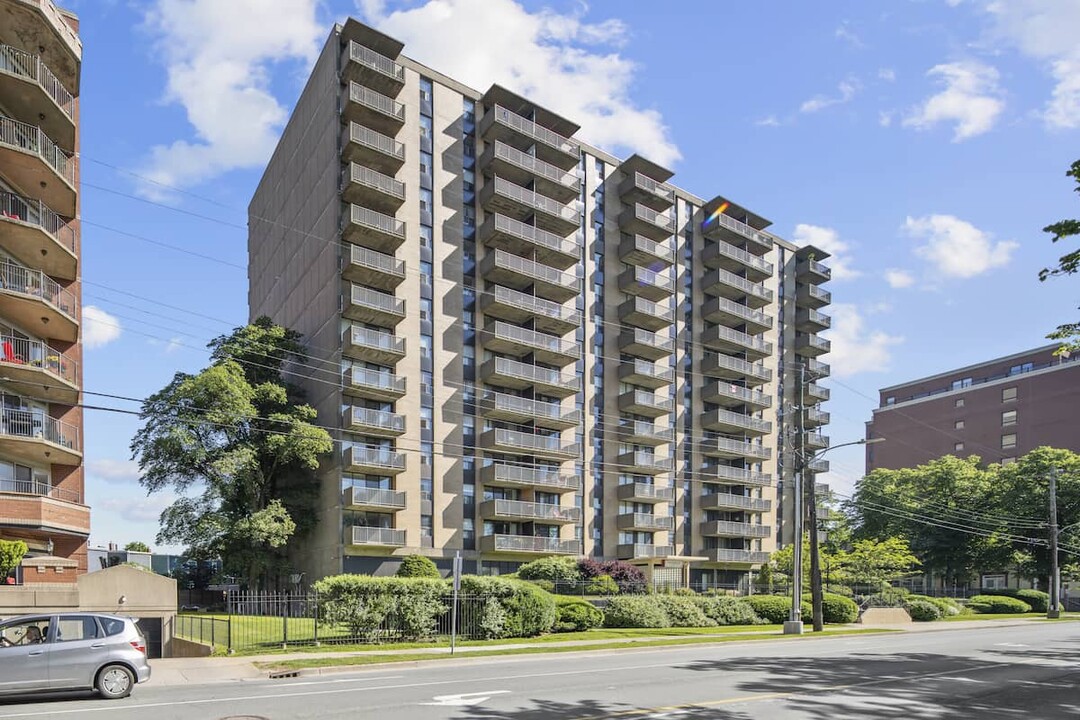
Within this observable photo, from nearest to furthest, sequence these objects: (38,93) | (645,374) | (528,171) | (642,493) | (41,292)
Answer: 1. (38,93)
2. (41,292)
3. (528,171)
4. (642,493)
5. (645,374)

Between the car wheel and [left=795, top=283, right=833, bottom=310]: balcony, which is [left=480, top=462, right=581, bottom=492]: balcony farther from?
the car wheel

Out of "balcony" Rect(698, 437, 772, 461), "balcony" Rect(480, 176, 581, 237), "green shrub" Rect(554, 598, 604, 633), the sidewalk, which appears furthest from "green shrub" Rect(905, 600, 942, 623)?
"balcony" Rect(480, 176, 581, 237)

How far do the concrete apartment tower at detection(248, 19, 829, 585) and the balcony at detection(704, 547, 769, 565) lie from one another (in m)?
0.28

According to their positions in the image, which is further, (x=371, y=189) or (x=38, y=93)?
(x=371, y=189)

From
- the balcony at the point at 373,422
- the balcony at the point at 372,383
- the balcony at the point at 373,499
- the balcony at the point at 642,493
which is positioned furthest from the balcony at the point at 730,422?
the balcony at the point at 373,499

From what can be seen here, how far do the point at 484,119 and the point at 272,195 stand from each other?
21.7 metres

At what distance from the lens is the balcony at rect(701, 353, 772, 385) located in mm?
72875

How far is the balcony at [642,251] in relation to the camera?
67125 millimetres

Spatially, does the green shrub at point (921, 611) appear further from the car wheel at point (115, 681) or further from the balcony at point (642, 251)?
the car wheel at point (115, 681)

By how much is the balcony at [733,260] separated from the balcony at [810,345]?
337 inches

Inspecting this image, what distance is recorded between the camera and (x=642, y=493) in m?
64.7

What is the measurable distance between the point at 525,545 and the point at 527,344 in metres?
13.8

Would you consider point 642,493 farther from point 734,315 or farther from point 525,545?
point 734,315

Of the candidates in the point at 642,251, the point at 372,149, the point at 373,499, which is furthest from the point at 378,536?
the point at 642,251
